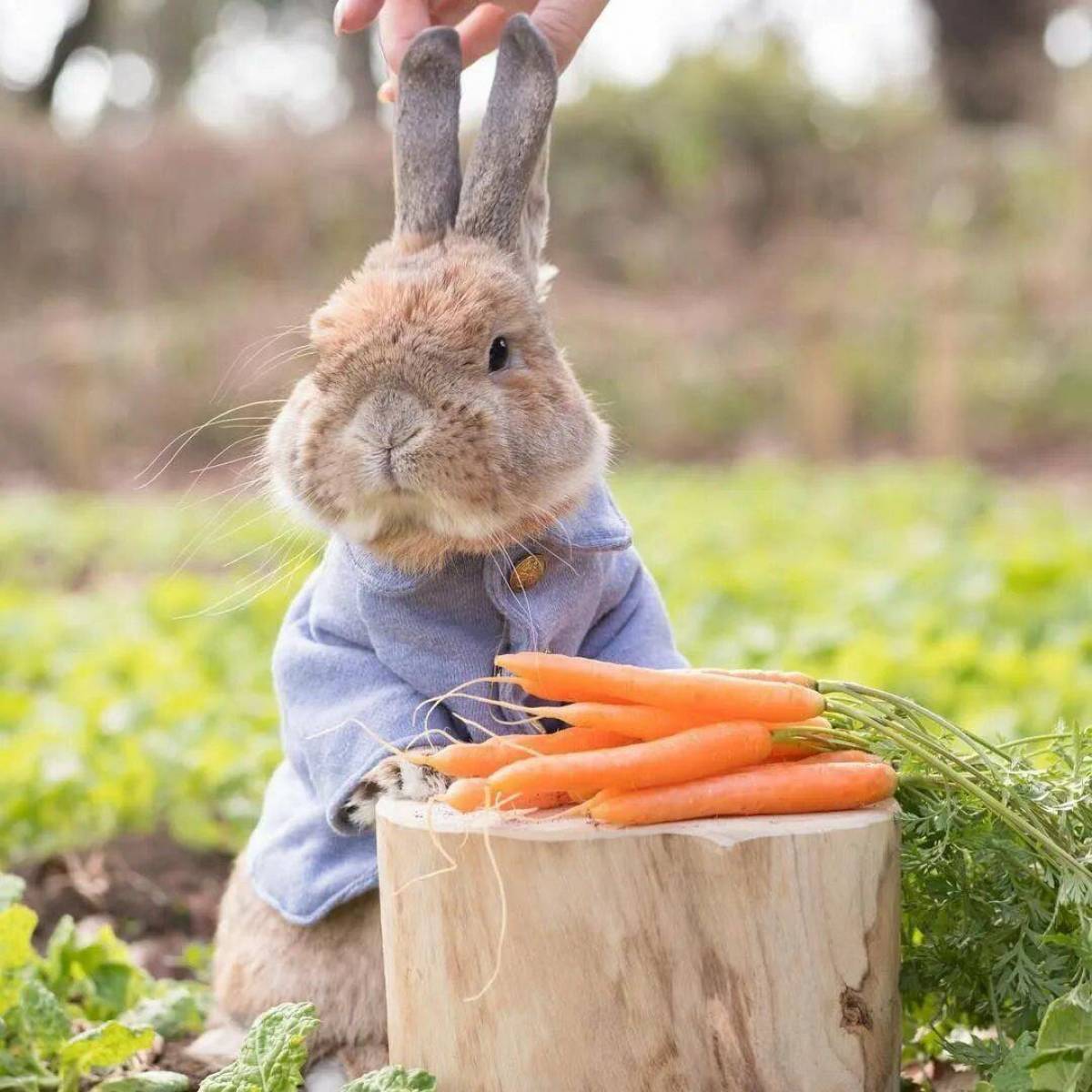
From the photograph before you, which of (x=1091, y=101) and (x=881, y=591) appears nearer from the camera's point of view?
(x=881, y=591)

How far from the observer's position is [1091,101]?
17094 millimetres

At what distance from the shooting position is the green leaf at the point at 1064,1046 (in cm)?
210

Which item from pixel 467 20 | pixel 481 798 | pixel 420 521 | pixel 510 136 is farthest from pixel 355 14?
pixel 481 798

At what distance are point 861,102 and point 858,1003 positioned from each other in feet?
60.5

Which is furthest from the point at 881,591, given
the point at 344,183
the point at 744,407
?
the point at 344,183

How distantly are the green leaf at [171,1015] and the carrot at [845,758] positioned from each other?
4.89 feet

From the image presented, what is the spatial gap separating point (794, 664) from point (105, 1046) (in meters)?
3.23

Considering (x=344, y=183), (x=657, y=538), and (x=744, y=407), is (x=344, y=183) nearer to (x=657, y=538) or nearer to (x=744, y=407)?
(x=744, y=407)

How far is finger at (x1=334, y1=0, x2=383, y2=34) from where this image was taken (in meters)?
3.38

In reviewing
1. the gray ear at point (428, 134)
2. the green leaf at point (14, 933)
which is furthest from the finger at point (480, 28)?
the green leaf at point (14, 933)

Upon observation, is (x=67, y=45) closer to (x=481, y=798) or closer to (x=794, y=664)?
(x=794, y=664)

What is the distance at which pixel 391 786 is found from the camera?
2633mm

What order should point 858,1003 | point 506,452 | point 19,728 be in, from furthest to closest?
point 19,728, point 506,452, point 858,1003

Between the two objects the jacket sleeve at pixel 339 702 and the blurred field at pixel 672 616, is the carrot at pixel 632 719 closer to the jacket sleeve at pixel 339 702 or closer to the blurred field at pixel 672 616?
the jacket sleeve at pixel 339 702
